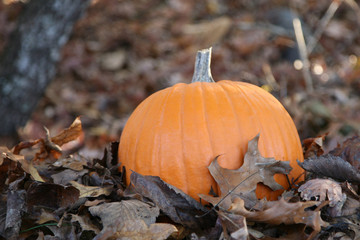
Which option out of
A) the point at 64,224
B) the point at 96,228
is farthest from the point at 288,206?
the point at 64,224

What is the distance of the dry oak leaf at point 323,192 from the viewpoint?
1940 mm

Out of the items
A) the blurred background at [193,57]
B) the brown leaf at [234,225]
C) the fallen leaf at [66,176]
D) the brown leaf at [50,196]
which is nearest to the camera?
the brown leaf at [234,225]

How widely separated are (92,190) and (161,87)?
3.88 m

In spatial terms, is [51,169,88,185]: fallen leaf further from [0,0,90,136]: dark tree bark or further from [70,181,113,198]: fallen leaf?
[0,0,90,136]: dark tree bark

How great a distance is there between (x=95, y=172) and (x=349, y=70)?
4.39 m

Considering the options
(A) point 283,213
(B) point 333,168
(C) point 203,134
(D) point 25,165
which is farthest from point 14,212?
(B) point 333,168

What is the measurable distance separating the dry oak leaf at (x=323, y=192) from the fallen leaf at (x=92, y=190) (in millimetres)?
1068

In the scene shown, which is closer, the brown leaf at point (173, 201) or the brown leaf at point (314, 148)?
the brown leaf at point (173, 201)

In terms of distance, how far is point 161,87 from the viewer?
19.6 feet

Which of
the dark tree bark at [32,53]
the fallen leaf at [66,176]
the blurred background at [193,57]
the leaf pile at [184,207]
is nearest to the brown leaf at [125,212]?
the leaf pile at [184,207]

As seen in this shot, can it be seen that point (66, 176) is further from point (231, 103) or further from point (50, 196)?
point (231, 103)

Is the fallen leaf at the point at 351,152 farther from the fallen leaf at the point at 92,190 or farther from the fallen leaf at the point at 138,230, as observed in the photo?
the fallen leaf at the point at 92,190

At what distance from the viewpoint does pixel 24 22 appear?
13.5ft

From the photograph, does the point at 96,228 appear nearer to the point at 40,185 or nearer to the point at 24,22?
the point at 40,185
